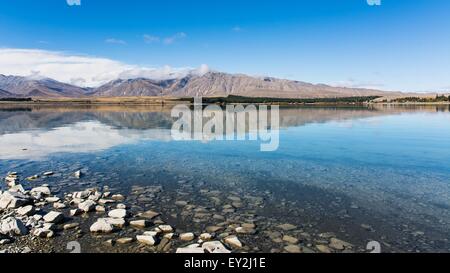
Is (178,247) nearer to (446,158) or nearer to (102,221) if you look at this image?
(102,221)

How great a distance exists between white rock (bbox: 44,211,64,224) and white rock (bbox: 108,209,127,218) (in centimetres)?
195

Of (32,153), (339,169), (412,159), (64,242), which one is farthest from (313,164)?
(32,153)

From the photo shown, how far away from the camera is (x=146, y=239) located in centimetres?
1176

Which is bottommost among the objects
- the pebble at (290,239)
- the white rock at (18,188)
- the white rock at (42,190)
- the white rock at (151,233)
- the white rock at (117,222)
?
the pebble at (290,239)

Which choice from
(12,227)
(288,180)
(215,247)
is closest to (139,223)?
(215,247)

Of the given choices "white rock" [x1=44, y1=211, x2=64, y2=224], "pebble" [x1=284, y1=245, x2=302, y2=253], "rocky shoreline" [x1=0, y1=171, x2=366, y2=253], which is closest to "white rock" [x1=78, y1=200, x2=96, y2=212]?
"rocky shoreline" [x1=0, y1=171, x2=366, y2=253]

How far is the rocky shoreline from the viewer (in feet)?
37.7

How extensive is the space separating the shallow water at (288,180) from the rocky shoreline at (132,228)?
0.18 metres

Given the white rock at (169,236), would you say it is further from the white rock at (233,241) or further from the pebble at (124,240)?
the white rock at (233,241)

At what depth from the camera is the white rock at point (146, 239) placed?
458 inches

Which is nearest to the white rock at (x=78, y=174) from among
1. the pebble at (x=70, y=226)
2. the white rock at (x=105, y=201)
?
the white rock at (x=105, y=201)

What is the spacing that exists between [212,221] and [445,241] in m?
8.96

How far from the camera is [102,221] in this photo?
42.5 ft
